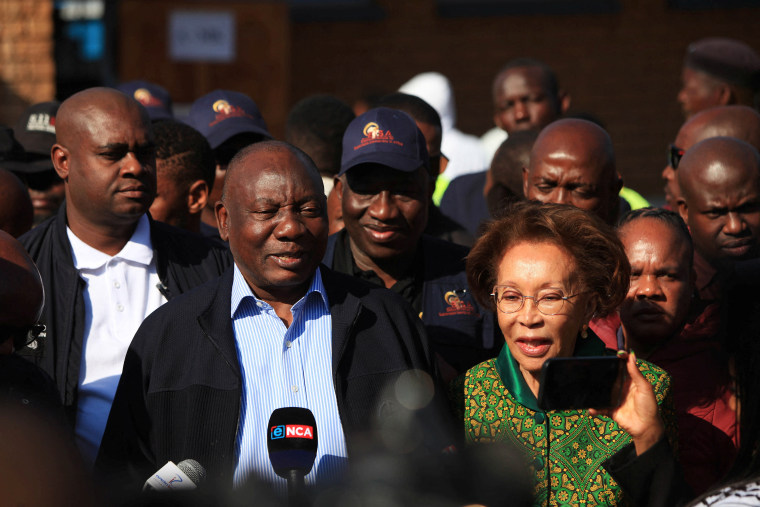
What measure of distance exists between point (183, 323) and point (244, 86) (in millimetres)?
9457

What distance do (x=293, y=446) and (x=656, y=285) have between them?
200cm

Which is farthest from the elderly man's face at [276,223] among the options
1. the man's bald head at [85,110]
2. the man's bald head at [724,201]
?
the man's bald head at [724,201]

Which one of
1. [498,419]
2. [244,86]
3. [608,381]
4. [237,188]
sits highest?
[244,86]

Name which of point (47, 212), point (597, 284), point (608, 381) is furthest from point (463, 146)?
point (608, 381)

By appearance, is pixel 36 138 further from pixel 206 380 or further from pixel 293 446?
pixel 293 446

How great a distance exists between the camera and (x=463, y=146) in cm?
862

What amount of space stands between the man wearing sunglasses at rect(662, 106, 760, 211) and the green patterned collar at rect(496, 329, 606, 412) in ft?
8.36

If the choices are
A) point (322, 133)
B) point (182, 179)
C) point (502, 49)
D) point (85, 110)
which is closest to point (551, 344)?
point (85, 110)

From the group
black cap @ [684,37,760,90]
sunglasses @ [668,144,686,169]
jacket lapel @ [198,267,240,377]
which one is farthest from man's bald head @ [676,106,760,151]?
jacket lapel @ [198,267,240,377]

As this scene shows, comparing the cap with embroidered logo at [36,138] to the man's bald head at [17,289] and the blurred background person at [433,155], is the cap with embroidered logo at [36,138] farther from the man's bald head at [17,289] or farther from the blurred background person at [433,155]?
the man's bald head at [17,289]

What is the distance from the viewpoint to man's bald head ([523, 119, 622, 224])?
209 inches

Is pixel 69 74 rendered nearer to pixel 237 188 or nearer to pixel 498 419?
pixel 237 188

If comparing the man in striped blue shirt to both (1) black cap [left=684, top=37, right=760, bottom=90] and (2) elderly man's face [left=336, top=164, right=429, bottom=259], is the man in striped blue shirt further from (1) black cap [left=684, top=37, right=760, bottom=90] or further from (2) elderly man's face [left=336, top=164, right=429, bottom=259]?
(1) black cap [left=684, top=37, right=760, bottom=90]

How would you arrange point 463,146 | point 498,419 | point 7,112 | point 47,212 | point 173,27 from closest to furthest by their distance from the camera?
point 498,419
point 47,212
point 463,146
point 7,112
point 173,27
